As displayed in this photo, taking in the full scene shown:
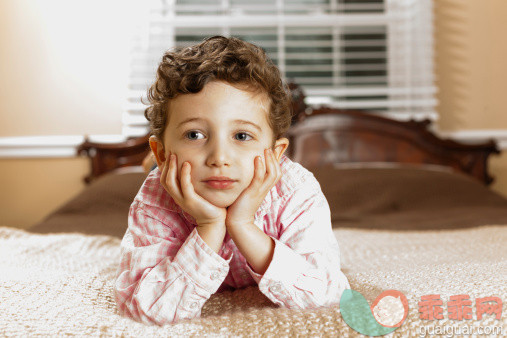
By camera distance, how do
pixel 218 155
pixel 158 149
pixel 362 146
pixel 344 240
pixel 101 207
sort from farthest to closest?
pixel 362 146 < pixel 101 207 < pixel 344 240 < pixel 158 149 < pixel 218 155

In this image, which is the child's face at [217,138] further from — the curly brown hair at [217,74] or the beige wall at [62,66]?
the beige wall at [62,66]

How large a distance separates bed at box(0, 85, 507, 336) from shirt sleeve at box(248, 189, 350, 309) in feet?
0.15

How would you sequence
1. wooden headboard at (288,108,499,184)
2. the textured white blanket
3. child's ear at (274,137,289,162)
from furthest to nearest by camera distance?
wooden headboard at (288,108,499,184), child's ear at (274,137,289,162), the textured white blanket

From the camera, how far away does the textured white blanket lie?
2.62 feet

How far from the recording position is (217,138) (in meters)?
0.93

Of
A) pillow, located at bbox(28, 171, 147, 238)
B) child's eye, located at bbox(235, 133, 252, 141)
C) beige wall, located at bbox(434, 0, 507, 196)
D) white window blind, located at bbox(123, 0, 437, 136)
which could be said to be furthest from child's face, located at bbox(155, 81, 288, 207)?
beige wall, located at bbox(434, 0, 507, 196)

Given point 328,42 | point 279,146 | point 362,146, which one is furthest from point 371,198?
point 279,146

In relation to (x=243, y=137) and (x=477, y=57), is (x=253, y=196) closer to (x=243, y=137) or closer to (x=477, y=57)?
(x=243, y=137)

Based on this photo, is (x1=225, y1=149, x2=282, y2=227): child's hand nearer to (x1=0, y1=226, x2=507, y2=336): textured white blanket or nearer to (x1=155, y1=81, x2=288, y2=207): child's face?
(x1=155, y1=81, x2=288, y2=207): child's face

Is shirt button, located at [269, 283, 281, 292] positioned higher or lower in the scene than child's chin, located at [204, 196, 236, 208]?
Answer: lower

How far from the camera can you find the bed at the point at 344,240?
0.83 meters

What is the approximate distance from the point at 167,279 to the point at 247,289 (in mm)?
210

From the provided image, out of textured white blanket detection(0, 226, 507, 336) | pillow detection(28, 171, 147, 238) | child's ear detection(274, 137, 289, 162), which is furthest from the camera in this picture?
pillow detection(28, 171, 147, 238)

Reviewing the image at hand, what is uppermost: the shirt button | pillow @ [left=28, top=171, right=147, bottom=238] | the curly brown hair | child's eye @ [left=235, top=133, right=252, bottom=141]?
the curly brown hair
